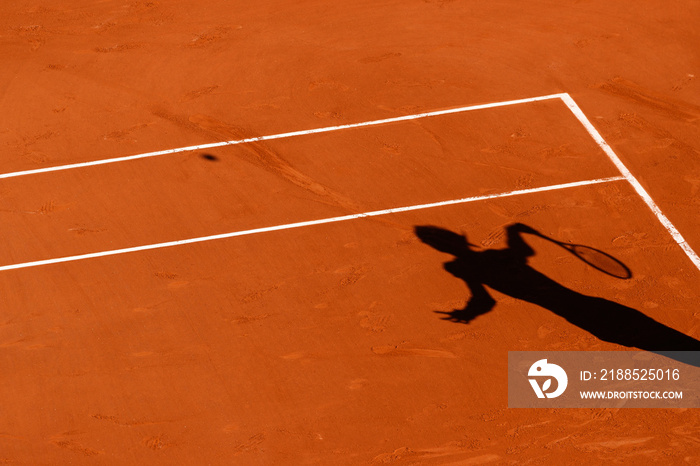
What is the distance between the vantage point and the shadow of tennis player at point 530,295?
8.30m

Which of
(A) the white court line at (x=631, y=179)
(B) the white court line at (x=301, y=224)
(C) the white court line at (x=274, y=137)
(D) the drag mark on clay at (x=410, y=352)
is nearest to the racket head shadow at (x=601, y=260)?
(A) the white court line at (x=631, y=179)

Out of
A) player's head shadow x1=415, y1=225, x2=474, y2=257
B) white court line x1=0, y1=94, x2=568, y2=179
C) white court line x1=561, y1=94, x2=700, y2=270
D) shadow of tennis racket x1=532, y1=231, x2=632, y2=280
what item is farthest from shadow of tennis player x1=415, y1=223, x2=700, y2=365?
white court line x1=0, y1=94, x2=568, y2=179

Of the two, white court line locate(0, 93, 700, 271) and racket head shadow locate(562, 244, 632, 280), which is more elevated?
white court line locate(0, 93, 700, 271)

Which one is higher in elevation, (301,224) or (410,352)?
(301,224)

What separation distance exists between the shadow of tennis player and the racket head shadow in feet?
1.60

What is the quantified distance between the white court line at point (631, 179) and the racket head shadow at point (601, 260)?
→ 0.92 metres

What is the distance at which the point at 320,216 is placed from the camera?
A: 9.90 metres

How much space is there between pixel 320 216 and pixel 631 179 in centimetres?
457

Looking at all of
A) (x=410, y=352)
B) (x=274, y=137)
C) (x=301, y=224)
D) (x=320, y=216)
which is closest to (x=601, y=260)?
(x=410, y=352)

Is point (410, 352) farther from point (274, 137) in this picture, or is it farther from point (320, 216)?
point (274, 137)

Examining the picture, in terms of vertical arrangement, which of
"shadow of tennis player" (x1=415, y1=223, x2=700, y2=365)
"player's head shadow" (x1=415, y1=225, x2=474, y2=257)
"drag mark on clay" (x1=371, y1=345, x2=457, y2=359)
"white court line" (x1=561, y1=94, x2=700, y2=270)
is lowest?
"drag mark on clay" (x1=371, y1=345, x2=457, y2=359)

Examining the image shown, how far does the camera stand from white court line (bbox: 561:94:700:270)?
9.24 meters

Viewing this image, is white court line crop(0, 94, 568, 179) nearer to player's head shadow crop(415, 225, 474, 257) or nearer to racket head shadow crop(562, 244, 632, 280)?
player's head shadow crop(415, 225, 474, 257)

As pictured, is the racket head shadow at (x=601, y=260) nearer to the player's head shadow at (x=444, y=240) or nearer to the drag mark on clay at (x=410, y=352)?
the player's head shadow at (x=444, y=240)
